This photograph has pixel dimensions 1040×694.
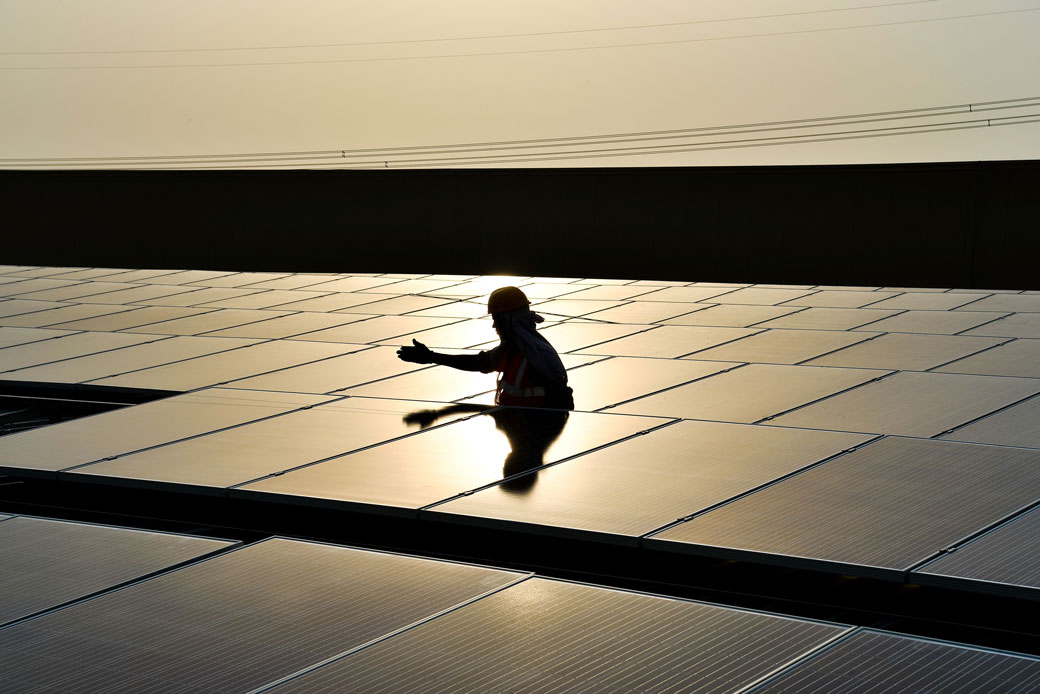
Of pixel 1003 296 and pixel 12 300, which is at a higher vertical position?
pixel 12 300

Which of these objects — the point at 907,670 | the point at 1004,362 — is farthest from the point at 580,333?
the point at 907,670

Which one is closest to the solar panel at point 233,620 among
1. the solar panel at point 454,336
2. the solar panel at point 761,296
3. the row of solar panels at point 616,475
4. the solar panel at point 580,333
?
the row of solar panels at point 616,475

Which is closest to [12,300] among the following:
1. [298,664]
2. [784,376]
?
[784,376]

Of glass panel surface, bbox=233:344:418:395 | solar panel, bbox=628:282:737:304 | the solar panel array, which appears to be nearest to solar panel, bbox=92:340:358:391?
the solar panel array

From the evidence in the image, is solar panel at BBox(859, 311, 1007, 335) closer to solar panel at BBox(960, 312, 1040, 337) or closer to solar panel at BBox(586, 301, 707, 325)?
solar panel at BBox(960, 312, 1040, 337)

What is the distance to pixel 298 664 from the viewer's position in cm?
447

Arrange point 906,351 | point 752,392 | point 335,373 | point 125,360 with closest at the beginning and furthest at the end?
1. point 752,392
2. point 335,373
3. point 906,351
4. point 125,360

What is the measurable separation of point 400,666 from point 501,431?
4.01 m

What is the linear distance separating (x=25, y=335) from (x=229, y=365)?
4.30 metres

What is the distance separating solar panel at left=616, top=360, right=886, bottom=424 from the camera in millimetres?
9484

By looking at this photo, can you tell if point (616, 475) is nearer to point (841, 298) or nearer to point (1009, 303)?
point (1009, 303)

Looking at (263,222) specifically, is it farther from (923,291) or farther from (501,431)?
(501,431)

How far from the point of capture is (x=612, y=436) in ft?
26.7

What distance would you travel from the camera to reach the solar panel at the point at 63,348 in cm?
1300
